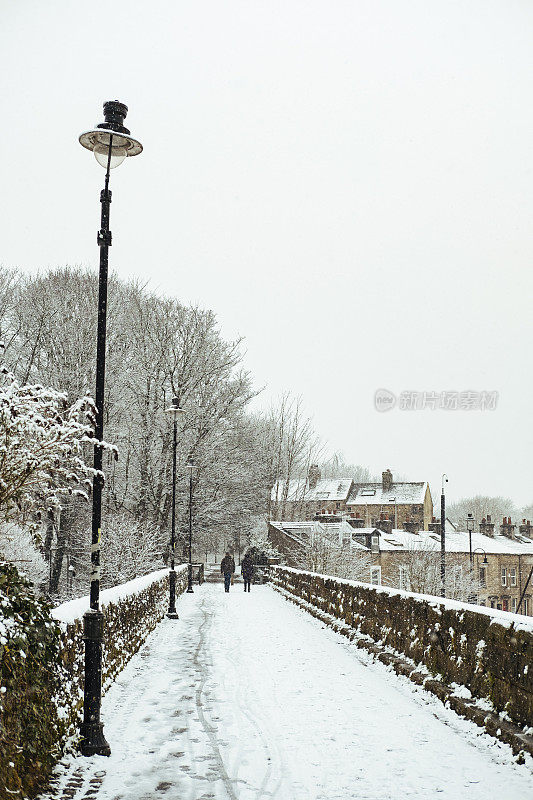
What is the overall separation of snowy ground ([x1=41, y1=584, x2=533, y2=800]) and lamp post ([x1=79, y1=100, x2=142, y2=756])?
32 cm

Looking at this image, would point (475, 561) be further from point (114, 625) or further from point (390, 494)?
point (114, 625)

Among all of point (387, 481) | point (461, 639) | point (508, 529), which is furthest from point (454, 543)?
point (461, 639)

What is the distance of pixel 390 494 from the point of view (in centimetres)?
7025

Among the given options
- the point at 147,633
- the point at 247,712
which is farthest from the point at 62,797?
the point at 147,633

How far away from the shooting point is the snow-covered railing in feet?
21.0

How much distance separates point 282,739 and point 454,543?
4348cm

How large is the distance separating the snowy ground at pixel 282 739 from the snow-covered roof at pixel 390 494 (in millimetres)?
58316

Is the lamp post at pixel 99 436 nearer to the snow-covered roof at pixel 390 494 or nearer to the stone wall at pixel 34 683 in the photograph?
the stone wall at pixel 34 683

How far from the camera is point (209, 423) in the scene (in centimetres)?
3338

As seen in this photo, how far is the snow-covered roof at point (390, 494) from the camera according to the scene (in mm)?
68438

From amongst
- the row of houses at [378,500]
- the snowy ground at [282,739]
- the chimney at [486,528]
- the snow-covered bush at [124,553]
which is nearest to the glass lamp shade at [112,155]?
the snowy ground at [282,739]

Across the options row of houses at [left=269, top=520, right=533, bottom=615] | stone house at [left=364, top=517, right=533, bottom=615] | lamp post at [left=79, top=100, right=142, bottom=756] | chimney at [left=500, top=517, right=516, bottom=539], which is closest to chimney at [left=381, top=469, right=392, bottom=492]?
chimney at [left=500, top=517, right=516, bottom=539]

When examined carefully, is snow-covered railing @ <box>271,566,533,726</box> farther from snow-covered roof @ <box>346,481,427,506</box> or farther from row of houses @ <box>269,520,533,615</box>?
snow-covered roof @ <box>346,481,427,506</box>

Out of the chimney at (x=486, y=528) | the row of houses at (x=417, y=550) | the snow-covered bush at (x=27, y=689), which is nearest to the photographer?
the snow-covered bush at (x=27, y=689)
